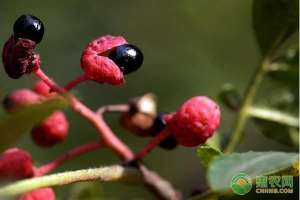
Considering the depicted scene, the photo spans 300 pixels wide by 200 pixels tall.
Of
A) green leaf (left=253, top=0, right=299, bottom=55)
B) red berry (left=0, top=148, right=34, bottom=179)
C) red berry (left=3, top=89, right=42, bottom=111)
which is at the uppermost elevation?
green leaf (left=253, top=0, right=299, bottom=55)

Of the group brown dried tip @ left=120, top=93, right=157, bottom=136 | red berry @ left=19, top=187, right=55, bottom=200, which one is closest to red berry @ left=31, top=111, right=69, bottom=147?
brown dried tip @ left=120, top=93, right=157, bottom=136

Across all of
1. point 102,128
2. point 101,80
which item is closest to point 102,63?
point 101,80

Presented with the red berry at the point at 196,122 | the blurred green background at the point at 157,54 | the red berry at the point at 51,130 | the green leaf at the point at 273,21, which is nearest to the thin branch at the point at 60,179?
the red berry at the point at 196,122

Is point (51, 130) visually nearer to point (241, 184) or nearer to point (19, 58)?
point (19, 58)

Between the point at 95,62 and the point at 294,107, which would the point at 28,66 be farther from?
the point at 294,107

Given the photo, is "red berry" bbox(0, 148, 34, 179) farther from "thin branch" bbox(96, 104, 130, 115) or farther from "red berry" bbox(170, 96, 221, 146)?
"red berry" bbox(170, 96, 221, 146)

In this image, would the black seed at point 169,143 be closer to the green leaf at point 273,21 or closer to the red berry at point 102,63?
the red berry at point 102,63

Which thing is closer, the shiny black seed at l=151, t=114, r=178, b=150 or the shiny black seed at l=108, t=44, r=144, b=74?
the shiny black seed at l=108, t=44, r=144, b=74
